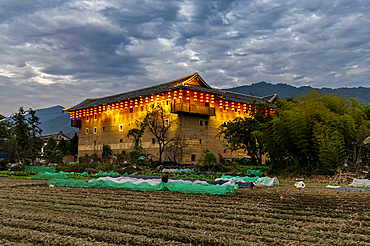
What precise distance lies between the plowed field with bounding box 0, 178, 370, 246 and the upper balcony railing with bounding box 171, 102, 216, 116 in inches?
632

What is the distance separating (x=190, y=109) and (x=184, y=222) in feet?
63.2

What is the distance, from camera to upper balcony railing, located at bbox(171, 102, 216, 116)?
953 inches

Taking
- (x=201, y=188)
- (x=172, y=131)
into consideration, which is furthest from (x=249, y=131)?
(x=201, y=188)

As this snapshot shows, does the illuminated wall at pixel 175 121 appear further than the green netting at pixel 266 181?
Yes

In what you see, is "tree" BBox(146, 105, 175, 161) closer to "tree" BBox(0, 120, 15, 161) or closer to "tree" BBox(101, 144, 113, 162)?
"tree" BBox(101, 144, 113, 162)

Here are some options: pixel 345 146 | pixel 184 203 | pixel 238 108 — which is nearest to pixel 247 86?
pixel 238 108

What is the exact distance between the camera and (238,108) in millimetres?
28391

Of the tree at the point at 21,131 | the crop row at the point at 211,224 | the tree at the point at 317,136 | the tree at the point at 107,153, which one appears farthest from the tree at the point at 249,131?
the tree at the point at 21,131

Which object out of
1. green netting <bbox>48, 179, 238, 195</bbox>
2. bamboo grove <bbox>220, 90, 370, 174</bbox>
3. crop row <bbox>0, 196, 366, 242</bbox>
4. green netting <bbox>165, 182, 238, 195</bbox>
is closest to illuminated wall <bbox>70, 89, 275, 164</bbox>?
bamboo grove <bbox>220, 90, 370, 174</bbox>

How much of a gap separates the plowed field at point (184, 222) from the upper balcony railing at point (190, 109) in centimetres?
1604

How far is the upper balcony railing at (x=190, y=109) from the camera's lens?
24.2 meters

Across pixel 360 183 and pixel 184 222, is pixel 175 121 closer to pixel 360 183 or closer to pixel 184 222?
pixel 360 183

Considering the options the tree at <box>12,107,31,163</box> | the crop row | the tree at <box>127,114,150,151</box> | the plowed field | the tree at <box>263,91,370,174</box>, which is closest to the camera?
the plowed field

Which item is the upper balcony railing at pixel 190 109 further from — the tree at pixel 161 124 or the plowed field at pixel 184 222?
the plowed field at pixel 184 222
